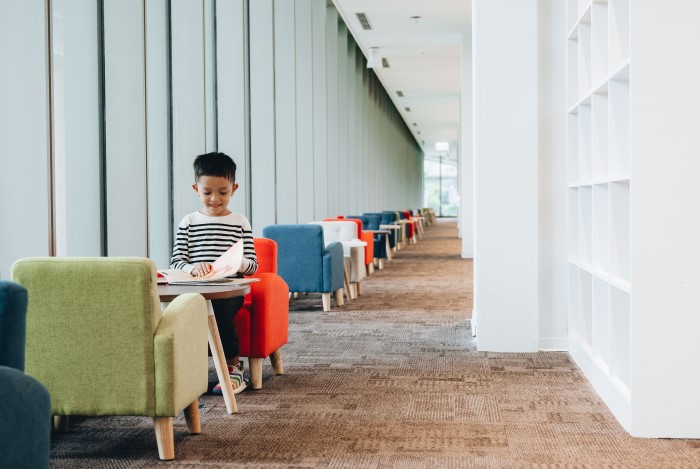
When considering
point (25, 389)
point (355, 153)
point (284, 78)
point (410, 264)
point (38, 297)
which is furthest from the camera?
point (355, 153)

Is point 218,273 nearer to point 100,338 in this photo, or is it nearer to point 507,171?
point 100,338

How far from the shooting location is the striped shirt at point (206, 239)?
4.12 m

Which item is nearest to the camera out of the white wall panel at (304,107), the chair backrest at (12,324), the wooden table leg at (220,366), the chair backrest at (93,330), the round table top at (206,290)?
the chair backrest at (12,324)

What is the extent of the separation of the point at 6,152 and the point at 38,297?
4.69 ft

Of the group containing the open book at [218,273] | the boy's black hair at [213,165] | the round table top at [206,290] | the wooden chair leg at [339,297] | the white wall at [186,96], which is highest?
the white wall at [186,96]

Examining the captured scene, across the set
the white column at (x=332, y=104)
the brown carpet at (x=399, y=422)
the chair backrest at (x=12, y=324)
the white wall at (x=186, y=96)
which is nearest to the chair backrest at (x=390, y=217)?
the white column at (x=332, y=104)

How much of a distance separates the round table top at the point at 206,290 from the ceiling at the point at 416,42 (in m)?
9.81

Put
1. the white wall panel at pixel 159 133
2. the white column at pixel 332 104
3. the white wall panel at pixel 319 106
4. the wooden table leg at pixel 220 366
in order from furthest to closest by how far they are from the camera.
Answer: the white column at pixel 332 104, the white wall panel at pixel 319 106, the white wall panel at pixel 159 133, the wooden table leg at pixel 220 366

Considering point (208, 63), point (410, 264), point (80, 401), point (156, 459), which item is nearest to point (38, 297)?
point (80, 401)

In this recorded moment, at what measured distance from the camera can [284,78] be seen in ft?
34.1

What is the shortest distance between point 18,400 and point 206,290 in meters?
1.73

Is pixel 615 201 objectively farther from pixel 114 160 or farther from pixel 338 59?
pixel 338 59

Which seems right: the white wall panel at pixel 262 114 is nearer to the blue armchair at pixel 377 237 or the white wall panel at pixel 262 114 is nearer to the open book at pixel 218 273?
the blue armchair at pixel 377 237

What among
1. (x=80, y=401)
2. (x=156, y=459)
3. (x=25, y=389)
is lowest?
(x=156, y=459)
